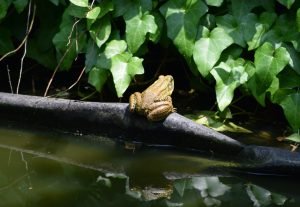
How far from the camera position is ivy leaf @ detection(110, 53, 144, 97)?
12.5 feet

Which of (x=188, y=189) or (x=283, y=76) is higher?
(x=283, y=76)

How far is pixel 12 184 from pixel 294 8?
78.9 inches

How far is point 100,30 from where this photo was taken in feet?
13.1

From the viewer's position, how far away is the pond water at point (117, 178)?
304 centimetres

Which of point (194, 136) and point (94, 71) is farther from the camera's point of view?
point (94, 71)

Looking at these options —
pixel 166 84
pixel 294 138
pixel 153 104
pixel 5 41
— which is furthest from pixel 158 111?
pixel 5 41

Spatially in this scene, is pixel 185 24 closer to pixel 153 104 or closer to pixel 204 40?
pixel 204 40

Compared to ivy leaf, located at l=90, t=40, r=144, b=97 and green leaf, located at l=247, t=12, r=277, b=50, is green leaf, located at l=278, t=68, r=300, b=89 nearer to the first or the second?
green leaf, located at l=247, t=12, r=277, b=50

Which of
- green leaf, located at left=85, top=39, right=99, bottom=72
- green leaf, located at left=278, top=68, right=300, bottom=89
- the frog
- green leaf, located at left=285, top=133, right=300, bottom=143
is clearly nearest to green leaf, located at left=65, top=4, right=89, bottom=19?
green leaf, located at left=85, top=39, right=99, bottom=72

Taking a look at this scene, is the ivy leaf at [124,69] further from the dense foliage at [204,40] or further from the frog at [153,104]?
the frog at [153,104]

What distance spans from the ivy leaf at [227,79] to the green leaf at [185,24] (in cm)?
21

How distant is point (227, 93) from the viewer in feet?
12.2

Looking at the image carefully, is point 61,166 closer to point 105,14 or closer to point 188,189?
point 188,189

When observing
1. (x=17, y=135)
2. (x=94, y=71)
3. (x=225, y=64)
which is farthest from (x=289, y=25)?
(x=17, y=135)
